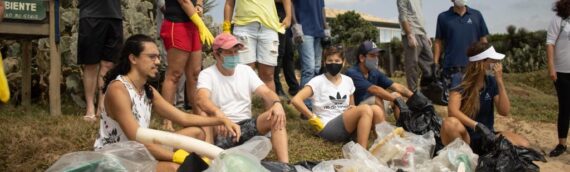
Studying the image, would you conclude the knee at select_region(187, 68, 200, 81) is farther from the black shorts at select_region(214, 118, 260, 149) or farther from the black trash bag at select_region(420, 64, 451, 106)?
the black trash bag at select_region(420, 64, 451, 106)

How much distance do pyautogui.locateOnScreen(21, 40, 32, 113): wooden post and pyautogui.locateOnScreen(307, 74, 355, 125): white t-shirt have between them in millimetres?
2927

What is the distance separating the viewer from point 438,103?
298 inches

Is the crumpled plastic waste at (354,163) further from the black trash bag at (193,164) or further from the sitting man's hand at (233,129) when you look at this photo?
the black trash bag at (193,164)

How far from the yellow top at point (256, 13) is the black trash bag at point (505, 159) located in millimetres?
2334

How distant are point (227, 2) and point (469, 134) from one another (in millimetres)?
2606

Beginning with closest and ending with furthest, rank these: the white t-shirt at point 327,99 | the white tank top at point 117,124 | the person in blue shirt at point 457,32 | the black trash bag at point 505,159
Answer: the white tank top at point 117,124, the black trash bag at point 505,159, the white t-shirt at point 327,99, the person in blue shirt at point 457,32

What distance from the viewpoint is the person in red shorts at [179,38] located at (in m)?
5.05

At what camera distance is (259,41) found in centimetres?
563

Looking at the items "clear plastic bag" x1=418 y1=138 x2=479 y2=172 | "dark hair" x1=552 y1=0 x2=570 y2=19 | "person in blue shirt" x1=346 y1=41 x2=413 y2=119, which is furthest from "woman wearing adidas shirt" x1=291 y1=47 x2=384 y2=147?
"dark hair" x1=552 y1=0 x2=570 y2=19

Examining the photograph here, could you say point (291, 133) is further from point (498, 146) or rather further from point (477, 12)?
point (477, 12)

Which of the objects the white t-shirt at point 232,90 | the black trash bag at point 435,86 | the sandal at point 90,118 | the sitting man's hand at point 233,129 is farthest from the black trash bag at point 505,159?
the sandal at point 90,118

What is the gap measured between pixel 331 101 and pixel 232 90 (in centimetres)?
113

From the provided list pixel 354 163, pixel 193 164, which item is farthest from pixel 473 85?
pixel 193 164

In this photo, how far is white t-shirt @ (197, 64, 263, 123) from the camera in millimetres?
4500
